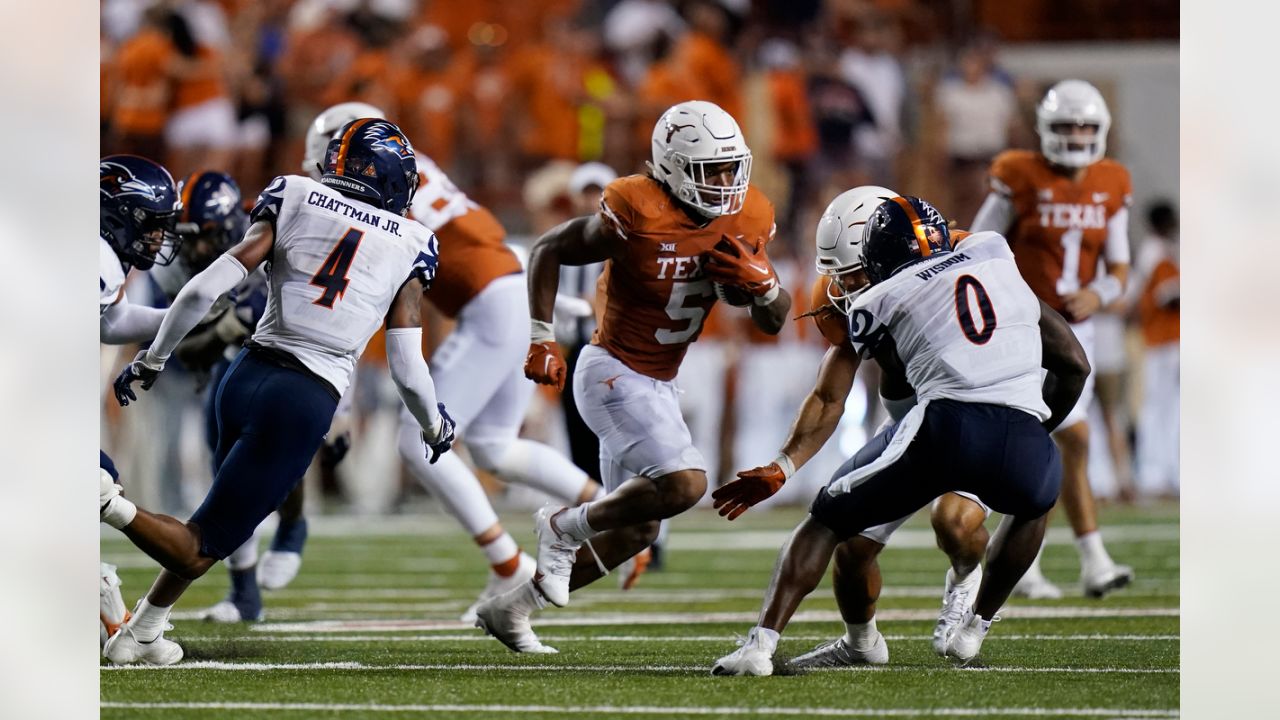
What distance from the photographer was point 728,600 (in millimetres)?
6426

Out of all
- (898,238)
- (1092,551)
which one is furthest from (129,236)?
(1092,551)

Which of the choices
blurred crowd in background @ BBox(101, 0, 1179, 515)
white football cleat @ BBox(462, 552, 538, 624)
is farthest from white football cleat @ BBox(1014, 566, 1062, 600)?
blurred crowd in background @ BBox(101, 0, 1179, 515)

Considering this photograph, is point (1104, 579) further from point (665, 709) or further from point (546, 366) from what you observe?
point (665, 709)

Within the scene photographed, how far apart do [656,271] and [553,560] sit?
0.86 m

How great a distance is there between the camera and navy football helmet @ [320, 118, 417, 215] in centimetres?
453

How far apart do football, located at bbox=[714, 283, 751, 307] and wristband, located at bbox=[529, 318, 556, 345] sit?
49 cm

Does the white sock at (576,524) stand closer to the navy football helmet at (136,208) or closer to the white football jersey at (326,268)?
the white football jersey at (326,268)

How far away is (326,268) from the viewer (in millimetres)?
4406

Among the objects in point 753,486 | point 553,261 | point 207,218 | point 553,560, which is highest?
point 207,218

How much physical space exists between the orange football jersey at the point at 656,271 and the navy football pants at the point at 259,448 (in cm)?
93

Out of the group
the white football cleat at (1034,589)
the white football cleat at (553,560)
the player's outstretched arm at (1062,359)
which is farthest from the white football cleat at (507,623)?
the white football cleat at (1034,589)

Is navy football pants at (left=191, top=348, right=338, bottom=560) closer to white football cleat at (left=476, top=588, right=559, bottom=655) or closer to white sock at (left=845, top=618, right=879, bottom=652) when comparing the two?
white football cleat at (left=476, top=588, right=559, bottom=655)

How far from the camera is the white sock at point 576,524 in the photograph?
4.72 m
